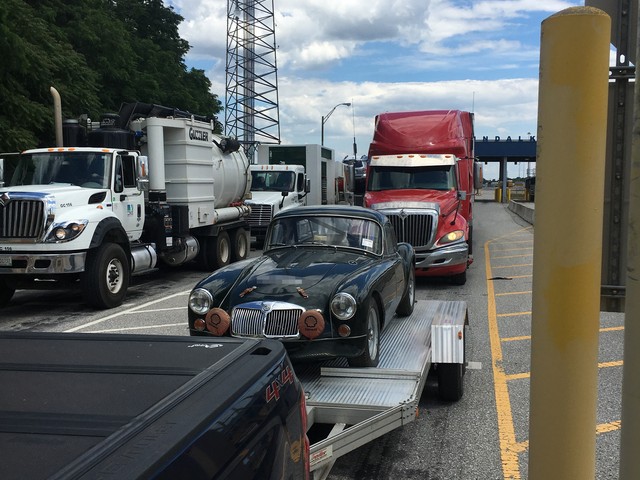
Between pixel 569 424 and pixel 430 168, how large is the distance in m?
11.7

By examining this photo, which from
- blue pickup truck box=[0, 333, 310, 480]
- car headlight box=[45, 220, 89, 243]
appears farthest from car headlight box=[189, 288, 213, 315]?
car headlight box=[45, 220, 89, 243]

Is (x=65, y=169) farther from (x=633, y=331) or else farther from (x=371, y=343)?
(x=633, y=331)

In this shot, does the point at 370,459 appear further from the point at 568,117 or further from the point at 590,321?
the point at 568,117

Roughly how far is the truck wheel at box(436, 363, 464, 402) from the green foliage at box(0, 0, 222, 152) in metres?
13.2

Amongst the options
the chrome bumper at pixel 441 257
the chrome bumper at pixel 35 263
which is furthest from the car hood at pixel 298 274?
the chrome bumper at pixel 441 257

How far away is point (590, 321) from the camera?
1.96m

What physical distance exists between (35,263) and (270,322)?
5741 millimetres

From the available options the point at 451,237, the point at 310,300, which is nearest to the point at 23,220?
the point at 310,300

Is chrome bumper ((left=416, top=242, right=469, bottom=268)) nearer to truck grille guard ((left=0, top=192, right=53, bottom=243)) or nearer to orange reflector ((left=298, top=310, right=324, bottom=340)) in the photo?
truck grille guard ((left=0, top=192, right=53, bottom=243))

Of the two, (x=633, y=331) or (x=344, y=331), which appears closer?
(x=633, y=331)

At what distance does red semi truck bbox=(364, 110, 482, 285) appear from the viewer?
11.9 m

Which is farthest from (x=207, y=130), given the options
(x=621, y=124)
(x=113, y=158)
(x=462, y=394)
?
(x=621, y=124)

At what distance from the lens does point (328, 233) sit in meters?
6.98

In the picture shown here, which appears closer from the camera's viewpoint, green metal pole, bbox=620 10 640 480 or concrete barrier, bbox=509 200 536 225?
green metal pole, bbox=620 10 640 480
